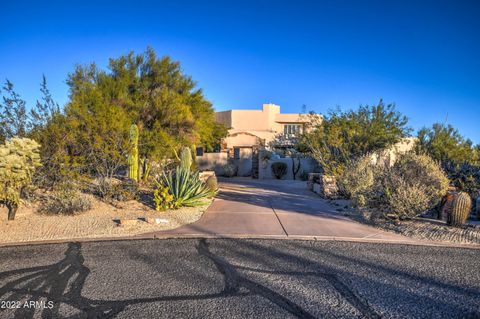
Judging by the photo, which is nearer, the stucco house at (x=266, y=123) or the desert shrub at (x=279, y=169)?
the desert shrub at (x=279, y=169)

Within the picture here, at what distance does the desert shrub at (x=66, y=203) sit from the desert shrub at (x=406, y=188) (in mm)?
7788

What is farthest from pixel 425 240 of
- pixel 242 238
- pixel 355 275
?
pixel 242 238

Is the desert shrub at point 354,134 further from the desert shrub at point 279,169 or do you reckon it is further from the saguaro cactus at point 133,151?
the saguaro cactus at point 133,151

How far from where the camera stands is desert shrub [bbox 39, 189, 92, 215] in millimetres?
8500

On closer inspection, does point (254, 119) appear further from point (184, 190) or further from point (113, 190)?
point (113, 190)

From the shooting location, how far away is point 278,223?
307 inches

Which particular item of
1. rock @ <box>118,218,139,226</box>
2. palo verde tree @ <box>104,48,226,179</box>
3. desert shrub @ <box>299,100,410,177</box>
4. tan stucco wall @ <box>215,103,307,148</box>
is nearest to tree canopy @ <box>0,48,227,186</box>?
palo verde tree @ <box>104,48,226,179</box>

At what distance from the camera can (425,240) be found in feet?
21.4

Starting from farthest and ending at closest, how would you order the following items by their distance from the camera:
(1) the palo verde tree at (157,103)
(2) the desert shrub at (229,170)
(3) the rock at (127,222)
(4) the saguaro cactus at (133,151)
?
(2) the desert shrub at (229,170), (1) the palo verde tree at (157,103), (4) the saguaro cactus at (133,151), (3) the rock at (127,222)

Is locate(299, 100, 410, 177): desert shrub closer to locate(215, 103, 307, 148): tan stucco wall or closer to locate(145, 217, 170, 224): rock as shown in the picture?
locate(145, 217, 170, 224): rock

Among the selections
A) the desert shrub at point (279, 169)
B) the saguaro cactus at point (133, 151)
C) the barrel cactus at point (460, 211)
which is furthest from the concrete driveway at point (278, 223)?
→ the desert shrub at point (279, 169)

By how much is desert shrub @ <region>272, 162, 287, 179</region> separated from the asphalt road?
15.9 meters

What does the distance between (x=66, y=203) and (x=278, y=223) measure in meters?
5.73

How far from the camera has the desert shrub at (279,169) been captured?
22.1 meters
